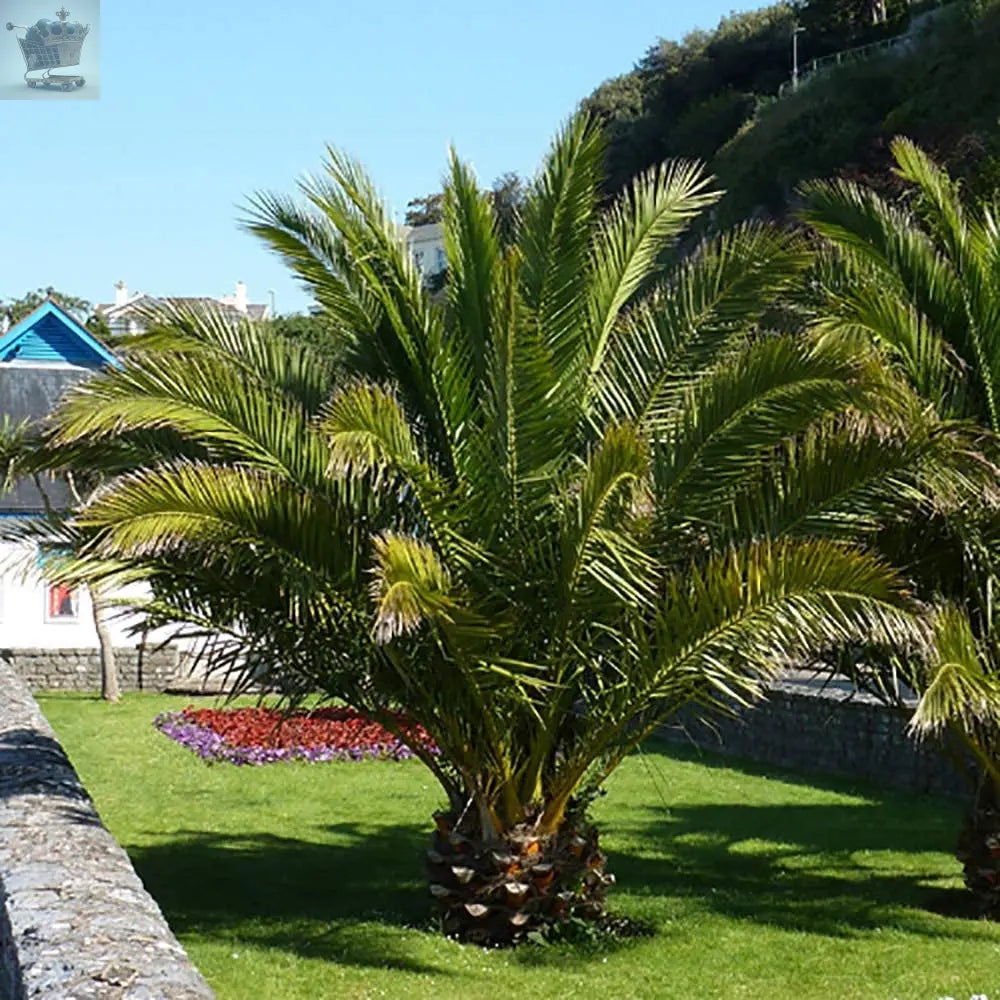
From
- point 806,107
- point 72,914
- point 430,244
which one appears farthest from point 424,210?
point 72,914

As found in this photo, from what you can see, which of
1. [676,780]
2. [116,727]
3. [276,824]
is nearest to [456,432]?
[276,824]

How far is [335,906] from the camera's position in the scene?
1084 cm

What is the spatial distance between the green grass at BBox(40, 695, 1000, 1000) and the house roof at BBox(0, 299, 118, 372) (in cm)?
1326

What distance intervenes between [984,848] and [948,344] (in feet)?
11.1

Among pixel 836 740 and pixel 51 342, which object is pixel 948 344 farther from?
pixel 51 342

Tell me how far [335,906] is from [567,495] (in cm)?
374

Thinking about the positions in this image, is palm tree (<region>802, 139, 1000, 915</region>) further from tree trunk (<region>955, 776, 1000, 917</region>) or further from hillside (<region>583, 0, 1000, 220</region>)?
hillside (<region>583, 0, 1000, 220</region>)

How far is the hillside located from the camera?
43.8 m

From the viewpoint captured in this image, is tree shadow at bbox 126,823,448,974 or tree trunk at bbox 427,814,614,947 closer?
tree trunk at bbox 427,814,614,947

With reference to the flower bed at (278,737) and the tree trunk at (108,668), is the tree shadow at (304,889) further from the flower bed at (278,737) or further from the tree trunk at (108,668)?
the tree trunk at (108,668)

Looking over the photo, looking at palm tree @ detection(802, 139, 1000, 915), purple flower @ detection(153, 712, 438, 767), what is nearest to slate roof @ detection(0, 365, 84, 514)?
purple flower @ detection(153, 712, 438, 767)

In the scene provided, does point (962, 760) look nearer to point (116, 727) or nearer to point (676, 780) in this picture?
point (676, 780)

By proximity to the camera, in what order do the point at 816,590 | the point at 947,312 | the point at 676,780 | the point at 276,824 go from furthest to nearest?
the point at 676,780, the point at 276,824, the point at 947,312, the point at 816,590

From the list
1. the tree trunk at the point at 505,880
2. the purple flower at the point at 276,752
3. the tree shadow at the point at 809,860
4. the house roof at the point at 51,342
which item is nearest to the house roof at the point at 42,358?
the house roof at the point at 51,342
